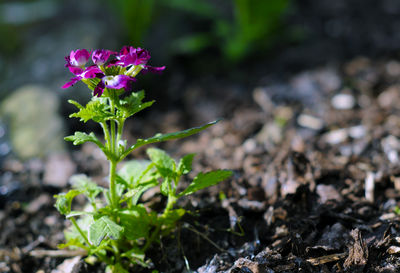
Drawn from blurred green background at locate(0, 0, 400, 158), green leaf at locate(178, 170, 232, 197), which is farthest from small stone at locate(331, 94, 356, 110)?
green leaf at locate(178, 170, 232, 197)

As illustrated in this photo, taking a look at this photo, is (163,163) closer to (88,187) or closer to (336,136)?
(88,187)

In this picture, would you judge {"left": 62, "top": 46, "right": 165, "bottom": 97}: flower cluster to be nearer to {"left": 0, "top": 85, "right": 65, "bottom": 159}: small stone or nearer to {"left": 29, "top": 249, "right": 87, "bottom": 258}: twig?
{"left": 29, "top": 249, "right": 87, "bottom": 258}: twig

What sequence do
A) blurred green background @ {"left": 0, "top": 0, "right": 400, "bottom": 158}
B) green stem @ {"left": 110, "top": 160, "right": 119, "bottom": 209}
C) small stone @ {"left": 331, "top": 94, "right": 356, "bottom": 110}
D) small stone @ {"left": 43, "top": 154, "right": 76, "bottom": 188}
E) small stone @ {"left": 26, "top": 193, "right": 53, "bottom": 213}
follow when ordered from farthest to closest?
blurred green background @ {"left": 0, "top": 0, "right": 400, "bottom": 158} < small stone @ {"left": 331, "top": 94, "right": 356, "bottom": 110} < small stone @ {"left": 43, "top": 154, "right": 76, "bottom": 188} < small stone @ {"left": 26, "top": 193, "right": 53, "bottom": 213} < green stem @ {"left": 110, "top": 160, "right": 119, "bottom": 209}

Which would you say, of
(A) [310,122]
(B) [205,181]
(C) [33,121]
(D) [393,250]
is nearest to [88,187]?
(B) [205,181]

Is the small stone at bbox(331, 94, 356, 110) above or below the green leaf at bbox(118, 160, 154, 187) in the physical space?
below

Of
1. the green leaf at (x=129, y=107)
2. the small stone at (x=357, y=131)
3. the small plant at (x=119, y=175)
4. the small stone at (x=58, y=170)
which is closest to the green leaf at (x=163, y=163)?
the small plant at (x=119, y=175)
